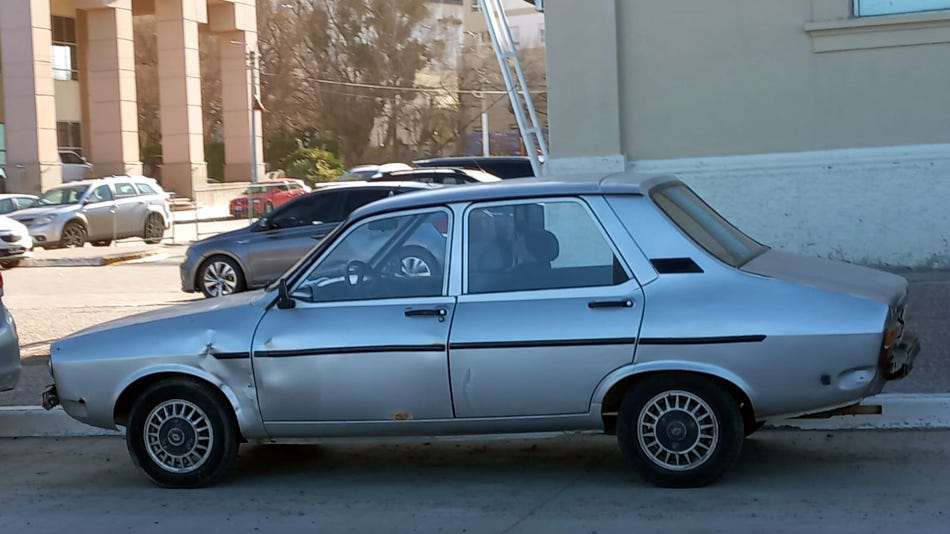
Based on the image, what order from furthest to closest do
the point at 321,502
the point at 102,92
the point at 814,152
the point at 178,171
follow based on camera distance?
the point at 178,171, the point at 102,92, the point at 814,152, the point at 321,502

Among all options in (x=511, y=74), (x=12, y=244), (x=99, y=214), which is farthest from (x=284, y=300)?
(x=99, y=214)

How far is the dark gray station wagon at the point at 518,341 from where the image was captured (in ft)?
21.0

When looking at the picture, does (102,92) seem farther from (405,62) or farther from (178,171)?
(405,62)

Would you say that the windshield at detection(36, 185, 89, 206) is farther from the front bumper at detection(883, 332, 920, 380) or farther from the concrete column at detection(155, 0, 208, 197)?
the front bumper at detection(883, 332, 920, 380)

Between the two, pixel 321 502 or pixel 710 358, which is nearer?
pixel 710 358

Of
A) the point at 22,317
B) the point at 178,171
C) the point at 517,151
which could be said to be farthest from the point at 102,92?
the point at 22,317

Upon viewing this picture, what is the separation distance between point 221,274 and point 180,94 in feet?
114

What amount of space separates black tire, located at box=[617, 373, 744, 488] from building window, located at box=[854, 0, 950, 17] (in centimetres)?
762

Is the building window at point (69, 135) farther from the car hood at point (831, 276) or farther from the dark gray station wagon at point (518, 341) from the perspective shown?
the car hood at point (831, 276)

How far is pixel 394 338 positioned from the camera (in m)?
6.71

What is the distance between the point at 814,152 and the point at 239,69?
43.8 meters

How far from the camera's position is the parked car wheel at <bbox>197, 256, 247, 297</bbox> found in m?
16.9

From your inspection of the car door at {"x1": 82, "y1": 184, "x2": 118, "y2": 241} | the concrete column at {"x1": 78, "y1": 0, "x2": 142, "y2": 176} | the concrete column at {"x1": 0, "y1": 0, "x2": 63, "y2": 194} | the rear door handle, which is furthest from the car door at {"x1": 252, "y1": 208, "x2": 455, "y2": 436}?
the concrete column at {"x1": 78, "y1": 0, "x2": 142, "y2": 176}

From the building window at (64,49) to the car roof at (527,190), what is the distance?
4574 cm
